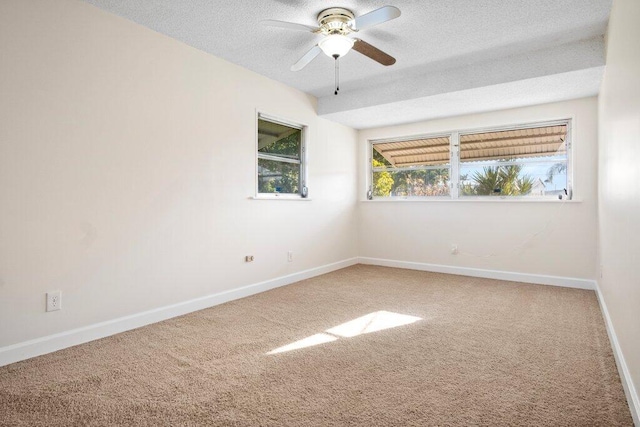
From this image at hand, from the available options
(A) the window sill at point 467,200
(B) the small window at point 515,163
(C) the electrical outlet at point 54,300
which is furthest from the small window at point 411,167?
(C) the electrical outlet at point 54,300

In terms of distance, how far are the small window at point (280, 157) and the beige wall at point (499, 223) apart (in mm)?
1501

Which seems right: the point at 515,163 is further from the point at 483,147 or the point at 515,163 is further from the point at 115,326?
the point at 115,326

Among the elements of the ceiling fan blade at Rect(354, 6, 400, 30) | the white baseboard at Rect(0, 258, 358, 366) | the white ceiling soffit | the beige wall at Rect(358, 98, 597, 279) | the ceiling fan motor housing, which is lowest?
the white baseboard at Rect(0, 258, 358, 366)

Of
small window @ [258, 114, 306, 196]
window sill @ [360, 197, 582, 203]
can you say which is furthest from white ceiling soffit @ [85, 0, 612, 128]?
window sill @ [360, 197, 582, 203]

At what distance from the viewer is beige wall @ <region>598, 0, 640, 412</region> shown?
1.61m

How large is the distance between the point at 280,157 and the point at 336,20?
1909mm

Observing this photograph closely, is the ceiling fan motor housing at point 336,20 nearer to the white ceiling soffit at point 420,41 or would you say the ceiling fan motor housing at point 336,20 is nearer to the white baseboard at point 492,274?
the white ceiling soffit at point 420,41

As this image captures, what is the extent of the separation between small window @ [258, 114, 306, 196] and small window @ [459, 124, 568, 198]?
2288 millimetres

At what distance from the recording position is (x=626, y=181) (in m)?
1.88

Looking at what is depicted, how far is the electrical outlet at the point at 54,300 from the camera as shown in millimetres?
2342

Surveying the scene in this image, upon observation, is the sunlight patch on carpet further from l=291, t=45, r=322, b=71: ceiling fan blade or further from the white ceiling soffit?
the white ceiling soffit

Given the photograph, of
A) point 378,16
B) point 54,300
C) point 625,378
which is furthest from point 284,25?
point 625,378

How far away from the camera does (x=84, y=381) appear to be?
194 cm

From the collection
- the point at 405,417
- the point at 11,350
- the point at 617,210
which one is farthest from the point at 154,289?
the point at 617,210
